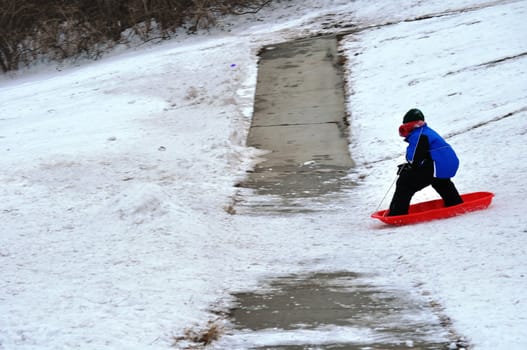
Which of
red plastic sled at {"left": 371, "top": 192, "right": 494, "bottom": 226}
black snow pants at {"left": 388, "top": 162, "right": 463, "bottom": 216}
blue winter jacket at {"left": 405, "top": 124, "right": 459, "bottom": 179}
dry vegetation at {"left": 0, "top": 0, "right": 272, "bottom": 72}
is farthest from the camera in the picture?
dry vegetation at {"left": 0, "top": 0, "right": 272, "bottom": 72}

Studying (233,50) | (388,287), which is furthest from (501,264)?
(233,50)

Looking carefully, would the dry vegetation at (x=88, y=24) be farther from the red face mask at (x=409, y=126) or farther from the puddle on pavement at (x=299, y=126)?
the red face mask at (x=409, y=126)

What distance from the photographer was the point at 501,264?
19.0ft

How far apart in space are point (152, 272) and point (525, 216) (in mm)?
3619

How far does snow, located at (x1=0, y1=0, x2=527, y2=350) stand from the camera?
535cm

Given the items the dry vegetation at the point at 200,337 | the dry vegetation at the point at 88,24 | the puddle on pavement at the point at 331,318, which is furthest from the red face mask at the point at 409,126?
the dry vegetation at the point at 88,24

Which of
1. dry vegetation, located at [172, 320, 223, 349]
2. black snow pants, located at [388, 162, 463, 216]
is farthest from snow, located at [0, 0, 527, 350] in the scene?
black snow pants, located at [388, 162, 463, 216]

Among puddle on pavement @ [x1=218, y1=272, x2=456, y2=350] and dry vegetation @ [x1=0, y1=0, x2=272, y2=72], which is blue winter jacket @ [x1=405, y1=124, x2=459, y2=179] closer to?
puddle on pavement @ [x1=218, y1=272, x2=456, y2=350]

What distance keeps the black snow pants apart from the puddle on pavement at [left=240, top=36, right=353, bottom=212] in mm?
1337

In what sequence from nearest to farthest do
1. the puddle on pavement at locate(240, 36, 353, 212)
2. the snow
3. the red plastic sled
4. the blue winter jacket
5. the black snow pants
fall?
the snow < the red plastic sled < the blue winter jacket < the black snow pants < the puddle on pavement at locate(240, 36, 353, 212)

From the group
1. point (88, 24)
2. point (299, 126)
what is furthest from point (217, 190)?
point (88, 24)

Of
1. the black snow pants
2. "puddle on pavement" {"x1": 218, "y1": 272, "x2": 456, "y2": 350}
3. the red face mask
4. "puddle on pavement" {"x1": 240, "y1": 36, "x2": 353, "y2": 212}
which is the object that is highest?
the red face mask

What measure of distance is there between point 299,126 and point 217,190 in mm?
3683

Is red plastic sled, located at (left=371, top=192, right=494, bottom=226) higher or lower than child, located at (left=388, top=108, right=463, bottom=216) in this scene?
lower
